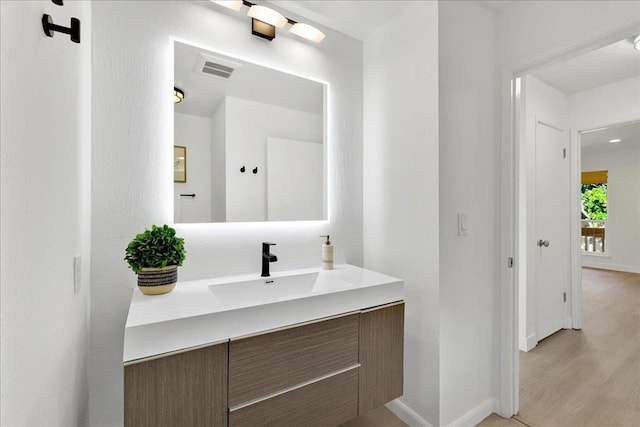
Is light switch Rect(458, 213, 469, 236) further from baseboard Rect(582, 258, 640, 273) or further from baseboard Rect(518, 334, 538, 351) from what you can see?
baseboard Rect(582, 258, 640, 273)

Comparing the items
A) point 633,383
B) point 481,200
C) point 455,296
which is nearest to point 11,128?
point 455,296

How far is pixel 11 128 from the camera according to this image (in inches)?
22.4

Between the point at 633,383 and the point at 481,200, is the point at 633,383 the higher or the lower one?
the lower one

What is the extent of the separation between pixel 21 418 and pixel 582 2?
257cm

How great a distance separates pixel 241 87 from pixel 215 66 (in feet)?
0.54

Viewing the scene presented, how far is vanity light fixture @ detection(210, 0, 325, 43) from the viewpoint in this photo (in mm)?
1506

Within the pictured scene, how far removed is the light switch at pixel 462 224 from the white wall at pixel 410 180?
0.18m

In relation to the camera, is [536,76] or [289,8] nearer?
[289,8]

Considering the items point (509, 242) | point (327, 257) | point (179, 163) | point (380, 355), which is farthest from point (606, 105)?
point (179, 163)

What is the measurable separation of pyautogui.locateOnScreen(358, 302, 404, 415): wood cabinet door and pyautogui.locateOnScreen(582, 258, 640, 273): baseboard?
7216 millimetres

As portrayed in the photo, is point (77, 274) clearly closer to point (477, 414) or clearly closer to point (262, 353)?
point (262, 353)

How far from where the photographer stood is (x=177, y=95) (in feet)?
4.81

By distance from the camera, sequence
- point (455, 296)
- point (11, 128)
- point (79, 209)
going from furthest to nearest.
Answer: point (455, 296) → point (79, 209) → point (11, 128)

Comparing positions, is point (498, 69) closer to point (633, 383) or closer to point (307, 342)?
point (307, 342)
